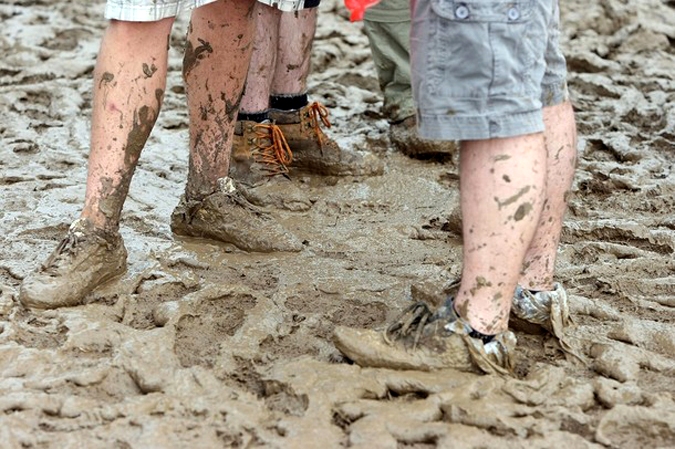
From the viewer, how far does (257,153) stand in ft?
11.4

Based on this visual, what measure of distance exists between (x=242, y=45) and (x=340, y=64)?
6.88 feet

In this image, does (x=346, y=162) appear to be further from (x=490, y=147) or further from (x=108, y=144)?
(x=490, y=147)

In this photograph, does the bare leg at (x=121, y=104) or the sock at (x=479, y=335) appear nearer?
the sock at (x=479, y=335)

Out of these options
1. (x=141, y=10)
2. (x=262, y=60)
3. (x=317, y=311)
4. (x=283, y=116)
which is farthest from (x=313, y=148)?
(x=141, y=10)

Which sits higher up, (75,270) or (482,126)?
(482,126)

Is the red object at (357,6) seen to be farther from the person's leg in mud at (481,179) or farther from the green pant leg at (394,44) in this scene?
the green pant leg at (394,44)

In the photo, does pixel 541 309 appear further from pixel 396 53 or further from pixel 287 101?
pixel 396 53

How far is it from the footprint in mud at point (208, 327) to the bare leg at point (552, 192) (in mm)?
736

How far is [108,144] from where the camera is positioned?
2508 millimetres

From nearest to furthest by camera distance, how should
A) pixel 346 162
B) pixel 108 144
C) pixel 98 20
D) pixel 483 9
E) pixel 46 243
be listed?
pixel 483 9, pixel 108 144, pixel 46 243, pixel 346 162, pixel 98 20

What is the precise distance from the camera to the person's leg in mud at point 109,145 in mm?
2459

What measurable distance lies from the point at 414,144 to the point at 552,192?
1490 millimetres

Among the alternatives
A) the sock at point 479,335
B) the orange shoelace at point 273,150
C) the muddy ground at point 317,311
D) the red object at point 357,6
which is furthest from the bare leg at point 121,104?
the sock at point 479,335

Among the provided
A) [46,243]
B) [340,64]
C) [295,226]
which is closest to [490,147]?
[295,226]
